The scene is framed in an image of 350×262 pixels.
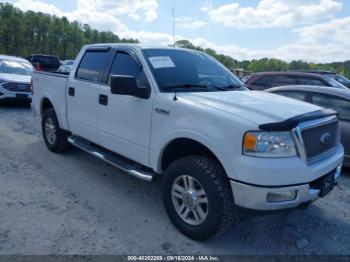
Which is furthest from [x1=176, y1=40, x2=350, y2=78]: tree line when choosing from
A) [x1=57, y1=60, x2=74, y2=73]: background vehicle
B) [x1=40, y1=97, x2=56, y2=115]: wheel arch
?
[x1=40, y1=97, x2=56, y2=115]: wheel arch

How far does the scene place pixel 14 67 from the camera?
1151cm

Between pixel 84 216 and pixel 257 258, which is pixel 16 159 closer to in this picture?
pixel 84 216

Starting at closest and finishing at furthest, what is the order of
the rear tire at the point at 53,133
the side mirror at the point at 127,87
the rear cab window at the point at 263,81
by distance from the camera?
the side mirror at the point at 127,87 < the rear tire at the point at 53,133 < the rear cab window at the point at 263,81

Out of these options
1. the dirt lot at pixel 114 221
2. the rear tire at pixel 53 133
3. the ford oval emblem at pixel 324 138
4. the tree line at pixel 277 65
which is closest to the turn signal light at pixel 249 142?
the ford oval emblem at pixel 324 138

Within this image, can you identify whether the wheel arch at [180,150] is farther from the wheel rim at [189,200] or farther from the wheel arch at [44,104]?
the wheel arch at [44,104]

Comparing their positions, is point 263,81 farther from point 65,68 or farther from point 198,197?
point 65,68

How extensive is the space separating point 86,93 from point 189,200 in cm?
232

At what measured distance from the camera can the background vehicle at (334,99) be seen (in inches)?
206

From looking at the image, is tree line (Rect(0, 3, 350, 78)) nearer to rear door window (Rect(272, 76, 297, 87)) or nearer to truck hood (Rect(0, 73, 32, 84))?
truck hood (Rect(0, 73, 32, 84))

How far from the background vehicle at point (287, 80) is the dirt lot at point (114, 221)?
4.59m

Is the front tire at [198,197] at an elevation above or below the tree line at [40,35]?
below

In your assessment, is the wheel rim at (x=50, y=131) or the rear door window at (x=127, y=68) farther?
the wheel rim at (x=50, y=131)

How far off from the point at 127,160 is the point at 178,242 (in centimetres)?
143

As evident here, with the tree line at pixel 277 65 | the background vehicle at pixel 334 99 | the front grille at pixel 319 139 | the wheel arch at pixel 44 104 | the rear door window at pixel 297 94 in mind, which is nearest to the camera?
the front grille at pixel 319 139
